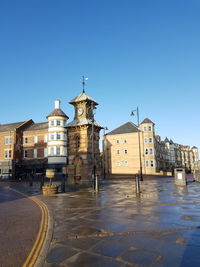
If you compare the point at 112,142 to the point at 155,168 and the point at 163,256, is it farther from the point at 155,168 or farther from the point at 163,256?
the point at 163,256

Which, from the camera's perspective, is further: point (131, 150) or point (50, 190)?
point (131, 150)

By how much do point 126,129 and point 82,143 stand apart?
95.6 ft

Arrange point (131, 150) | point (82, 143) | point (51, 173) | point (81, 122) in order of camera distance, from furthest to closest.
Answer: point (131, 150) < point (51, 173) < point (81, 122) < point (82, 143)

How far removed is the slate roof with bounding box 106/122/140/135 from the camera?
49.5 metres

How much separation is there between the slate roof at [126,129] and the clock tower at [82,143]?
2589 cm

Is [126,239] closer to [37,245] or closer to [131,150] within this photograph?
[37,245]

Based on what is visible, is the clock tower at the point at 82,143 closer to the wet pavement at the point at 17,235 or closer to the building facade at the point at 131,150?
the wet pavement at the point at 17,235

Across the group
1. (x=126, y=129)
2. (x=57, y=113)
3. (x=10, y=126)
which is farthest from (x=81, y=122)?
(x=10, y=126)

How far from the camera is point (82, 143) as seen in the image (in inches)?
905

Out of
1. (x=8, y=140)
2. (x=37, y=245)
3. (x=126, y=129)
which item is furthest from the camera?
(x=126, y=129)

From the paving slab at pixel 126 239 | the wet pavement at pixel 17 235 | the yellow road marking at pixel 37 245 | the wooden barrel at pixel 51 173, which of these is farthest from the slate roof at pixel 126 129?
the yellow road marking at pixel 37 245

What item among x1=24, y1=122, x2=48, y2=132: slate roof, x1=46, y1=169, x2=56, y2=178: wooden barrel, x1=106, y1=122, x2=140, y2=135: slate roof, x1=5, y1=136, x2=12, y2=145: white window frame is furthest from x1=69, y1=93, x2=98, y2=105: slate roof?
x1=106, y1=122, x2=140, y2=135: slate roof

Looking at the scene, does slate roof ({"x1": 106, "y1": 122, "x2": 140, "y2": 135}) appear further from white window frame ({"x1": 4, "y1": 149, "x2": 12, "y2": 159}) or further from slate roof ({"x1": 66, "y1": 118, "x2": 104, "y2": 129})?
slate roof ({"x1": 66, "y1": 118, "x2": 104, "y2": 129})

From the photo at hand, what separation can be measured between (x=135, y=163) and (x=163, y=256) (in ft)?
144
